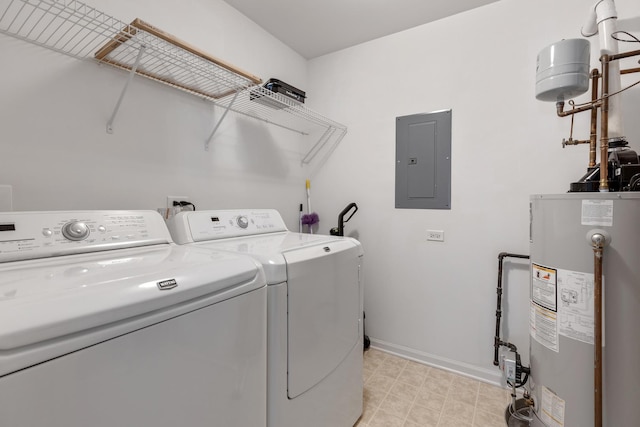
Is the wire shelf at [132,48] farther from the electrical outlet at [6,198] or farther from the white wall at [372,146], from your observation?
the electrical outlet at [6,198]

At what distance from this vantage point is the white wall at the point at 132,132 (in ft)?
3.97

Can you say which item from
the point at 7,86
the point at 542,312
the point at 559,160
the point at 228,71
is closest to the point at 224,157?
the point at 228,71

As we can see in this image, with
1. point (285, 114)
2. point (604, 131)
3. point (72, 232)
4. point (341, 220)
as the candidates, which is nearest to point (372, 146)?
point (341, 220)

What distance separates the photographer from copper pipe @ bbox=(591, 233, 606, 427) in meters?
1.14

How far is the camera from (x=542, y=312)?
1.37 meters

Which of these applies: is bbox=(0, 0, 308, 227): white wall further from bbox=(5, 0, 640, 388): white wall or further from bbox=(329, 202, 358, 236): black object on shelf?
bbox=(329, 202, 358, 236): black object on shelf

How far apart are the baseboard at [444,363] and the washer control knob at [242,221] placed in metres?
1.62

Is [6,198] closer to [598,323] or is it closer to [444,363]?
[598,323]

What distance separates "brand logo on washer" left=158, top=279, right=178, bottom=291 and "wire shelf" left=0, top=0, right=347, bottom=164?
102cm

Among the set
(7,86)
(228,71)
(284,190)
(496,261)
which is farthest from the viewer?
(284,190)

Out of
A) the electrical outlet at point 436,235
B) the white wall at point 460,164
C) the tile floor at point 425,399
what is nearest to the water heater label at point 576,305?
the white wall at point 460,164

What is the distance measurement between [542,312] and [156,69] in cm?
234

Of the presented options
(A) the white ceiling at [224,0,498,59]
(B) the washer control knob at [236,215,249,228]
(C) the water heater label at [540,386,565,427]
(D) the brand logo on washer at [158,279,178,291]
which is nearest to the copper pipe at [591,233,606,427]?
(C) the water heater label at [540,386,565,427]

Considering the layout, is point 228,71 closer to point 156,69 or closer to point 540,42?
point 156,69
